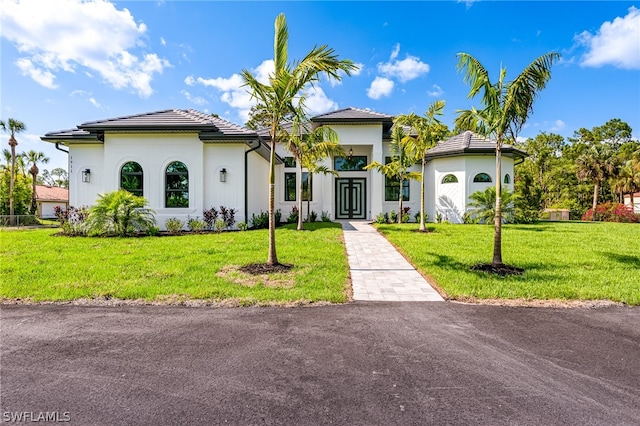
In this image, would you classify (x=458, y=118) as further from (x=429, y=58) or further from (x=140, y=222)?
(x=140, y=222)

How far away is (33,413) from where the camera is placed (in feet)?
7.57

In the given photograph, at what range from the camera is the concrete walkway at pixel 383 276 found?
5.33 meters

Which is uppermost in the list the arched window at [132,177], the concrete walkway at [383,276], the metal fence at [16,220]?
the arched window at [132,177]

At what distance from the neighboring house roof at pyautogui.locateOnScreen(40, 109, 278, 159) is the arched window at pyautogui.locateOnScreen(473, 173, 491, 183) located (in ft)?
39.6

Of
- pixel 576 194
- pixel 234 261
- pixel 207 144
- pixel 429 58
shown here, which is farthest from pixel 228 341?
pixel 576 194

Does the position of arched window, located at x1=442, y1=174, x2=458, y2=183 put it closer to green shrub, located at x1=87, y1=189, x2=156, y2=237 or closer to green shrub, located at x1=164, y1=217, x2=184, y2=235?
green shrub, located at x1=164, y1=217, x2=184, y2=235

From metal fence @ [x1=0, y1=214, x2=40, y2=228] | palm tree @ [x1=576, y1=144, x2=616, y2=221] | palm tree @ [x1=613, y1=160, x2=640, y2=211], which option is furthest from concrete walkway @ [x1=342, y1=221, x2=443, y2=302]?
palm tree @ [x1=613, y1=160, x2=640, y2=211]

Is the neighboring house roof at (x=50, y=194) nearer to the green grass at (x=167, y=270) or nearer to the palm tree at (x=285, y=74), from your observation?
the green grass at (x=167, y=270)

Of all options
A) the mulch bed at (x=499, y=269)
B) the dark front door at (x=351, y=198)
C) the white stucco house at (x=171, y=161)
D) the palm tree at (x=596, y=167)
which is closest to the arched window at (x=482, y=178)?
the white stucco house at (x=171, y=161)

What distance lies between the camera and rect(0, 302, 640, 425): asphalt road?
91.7 inches

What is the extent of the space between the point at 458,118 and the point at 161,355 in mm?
8032

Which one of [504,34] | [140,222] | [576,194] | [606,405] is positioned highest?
[504,34]

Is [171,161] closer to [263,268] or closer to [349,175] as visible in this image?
[263,268]

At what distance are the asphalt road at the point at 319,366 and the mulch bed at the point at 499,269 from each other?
1.94 m
